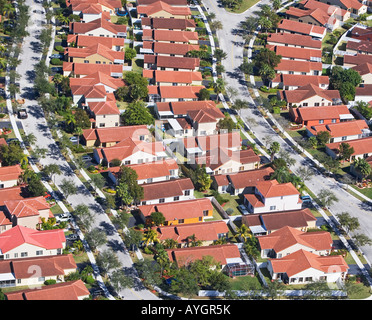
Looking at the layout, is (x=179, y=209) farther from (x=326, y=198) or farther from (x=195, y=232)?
(x=326, y=198)

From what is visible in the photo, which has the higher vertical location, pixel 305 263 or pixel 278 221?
pixel 278 221

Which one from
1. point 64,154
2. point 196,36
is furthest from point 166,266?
point 196,36

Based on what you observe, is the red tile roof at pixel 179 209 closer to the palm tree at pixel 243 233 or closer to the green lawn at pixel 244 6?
the palm tree at pixel 243 233

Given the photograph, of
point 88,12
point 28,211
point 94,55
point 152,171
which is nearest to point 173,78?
point 94,55

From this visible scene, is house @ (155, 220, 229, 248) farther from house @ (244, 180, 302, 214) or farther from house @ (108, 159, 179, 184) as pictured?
house @ (108, 159, 179, 184)

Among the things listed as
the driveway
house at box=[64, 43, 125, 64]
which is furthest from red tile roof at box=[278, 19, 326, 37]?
the driveway

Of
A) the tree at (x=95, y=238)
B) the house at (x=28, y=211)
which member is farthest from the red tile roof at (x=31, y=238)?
the tree at (x=95, y=238)
